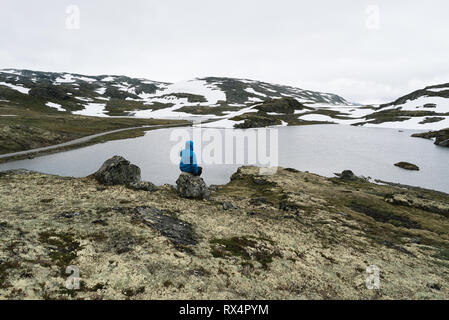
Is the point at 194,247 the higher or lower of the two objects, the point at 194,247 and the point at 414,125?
the lower

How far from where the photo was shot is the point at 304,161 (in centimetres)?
6228

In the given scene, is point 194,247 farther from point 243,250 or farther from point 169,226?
point 243,250

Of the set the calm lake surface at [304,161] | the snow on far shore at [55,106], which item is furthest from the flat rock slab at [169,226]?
the snow on far shore at [55,106]

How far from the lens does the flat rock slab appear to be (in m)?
14.9

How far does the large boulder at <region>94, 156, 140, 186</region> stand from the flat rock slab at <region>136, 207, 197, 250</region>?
24.2 ft

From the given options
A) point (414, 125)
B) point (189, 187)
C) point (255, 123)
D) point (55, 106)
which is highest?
point (55, 106)

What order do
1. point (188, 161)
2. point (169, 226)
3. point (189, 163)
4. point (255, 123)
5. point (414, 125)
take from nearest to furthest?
point (169, 226) < point (188, 161) < point (189, 163) < point (255, 123) < point (414, 125)

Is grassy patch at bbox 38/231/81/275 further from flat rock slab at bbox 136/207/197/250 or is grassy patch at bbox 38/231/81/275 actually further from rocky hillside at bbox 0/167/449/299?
flat rock slab at bbox 136/207/197/250

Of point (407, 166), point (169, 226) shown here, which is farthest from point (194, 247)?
point (407, 166)

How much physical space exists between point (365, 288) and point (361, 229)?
11296 millimetres

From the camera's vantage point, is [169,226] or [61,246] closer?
[61,246]

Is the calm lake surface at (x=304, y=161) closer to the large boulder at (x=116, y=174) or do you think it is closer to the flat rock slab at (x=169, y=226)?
the large boulder at (x=116, y=174)

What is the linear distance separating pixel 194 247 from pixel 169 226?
2.78 meters
